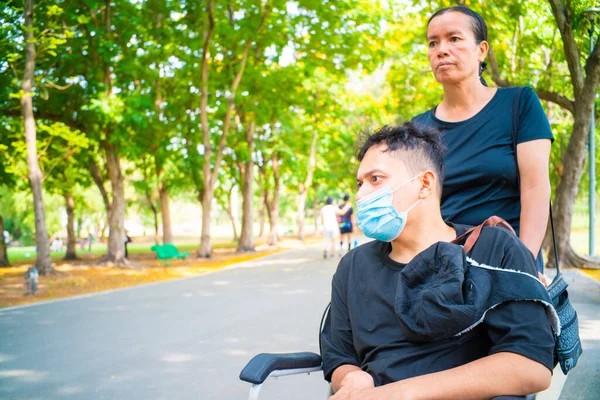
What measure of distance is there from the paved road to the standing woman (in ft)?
7.29

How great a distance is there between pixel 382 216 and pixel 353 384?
2.20 ft

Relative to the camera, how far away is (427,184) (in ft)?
9.05

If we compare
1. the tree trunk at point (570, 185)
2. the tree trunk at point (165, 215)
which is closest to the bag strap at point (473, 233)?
the tree trunk at point (570, 185)

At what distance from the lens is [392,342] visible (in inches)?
104

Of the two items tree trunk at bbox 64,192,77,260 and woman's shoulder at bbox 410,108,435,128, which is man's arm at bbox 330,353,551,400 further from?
tree trunk at bbox 64,192,77,260

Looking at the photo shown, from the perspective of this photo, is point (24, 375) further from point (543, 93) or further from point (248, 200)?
point (248, 200)

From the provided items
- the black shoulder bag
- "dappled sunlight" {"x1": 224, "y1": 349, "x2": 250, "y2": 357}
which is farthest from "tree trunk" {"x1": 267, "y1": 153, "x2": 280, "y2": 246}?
the black shoulder bag

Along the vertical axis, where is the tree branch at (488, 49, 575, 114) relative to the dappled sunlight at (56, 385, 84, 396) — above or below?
above

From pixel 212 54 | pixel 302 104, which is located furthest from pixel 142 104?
pixel 302 104

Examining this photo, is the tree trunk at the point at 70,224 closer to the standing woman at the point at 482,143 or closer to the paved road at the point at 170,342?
the paved road at the point at 170,342

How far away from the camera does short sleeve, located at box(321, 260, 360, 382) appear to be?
282cm

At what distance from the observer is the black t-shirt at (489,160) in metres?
2.90

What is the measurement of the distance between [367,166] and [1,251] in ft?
82.6

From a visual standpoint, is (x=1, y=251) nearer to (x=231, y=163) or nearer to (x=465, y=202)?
(x=231, y=163)
